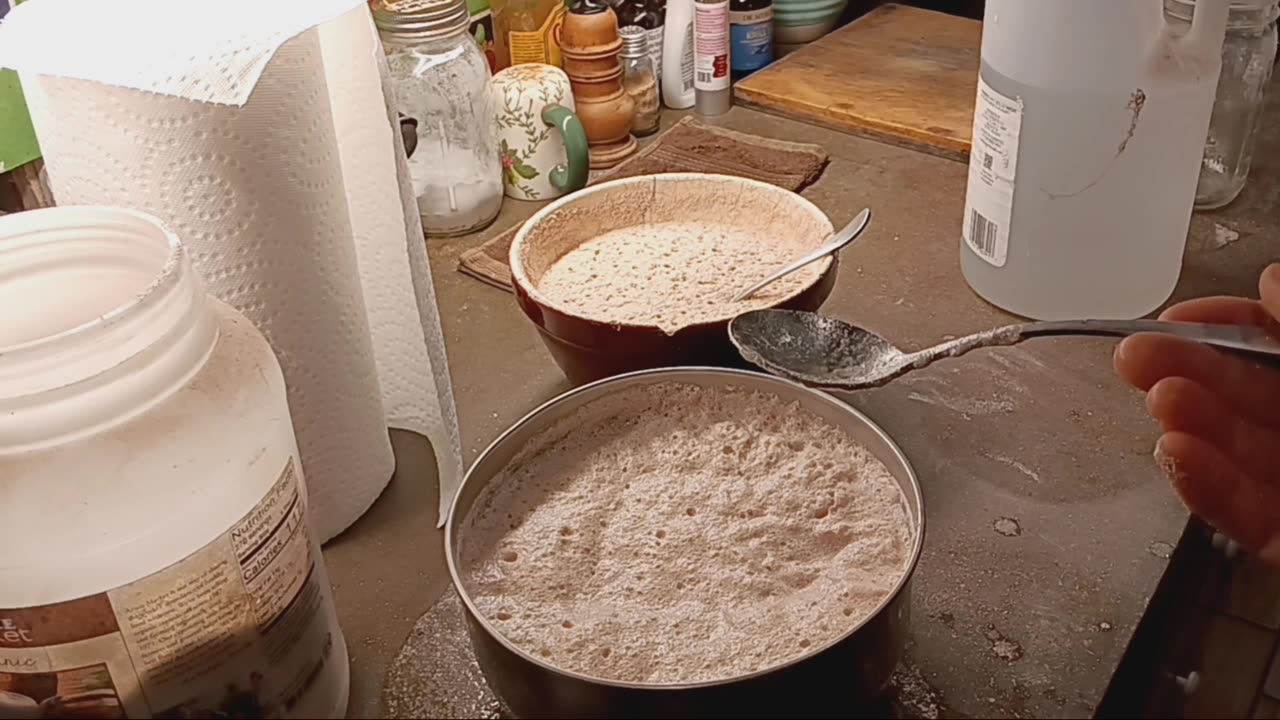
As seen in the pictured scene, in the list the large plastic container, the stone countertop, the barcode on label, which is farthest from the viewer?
the barcode on label

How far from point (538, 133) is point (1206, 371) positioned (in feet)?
1.71

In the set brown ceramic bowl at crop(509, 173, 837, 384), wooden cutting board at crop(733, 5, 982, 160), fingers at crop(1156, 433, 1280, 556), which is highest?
brown ceramic bowl at crop(509, 173, 837, 384)

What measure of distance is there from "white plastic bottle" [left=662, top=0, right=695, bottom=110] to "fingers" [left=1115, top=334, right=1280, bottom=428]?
58 centimetres

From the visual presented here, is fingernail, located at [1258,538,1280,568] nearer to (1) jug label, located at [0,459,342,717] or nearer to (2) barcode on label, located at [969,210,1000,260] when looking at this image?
(2) barcode on label, located at [969,210,1000,260]

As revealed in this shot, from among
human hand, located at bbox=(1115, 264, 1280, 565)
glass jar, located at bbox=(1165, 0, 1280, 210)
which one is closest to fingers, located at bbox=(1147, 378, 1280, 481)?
human hand, located at bbox=(1115, 264, 1280, 565)

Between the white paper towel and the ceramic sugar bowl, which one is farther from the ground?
the white paper towel

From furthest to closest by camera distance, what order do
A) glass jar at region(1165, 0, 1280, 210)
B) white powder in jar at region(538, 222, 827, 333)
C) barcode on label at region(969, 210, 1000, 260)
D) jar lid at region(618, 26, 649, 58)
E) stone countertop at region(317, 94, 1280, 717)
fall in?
jar lid at region(618, 26, 649, 58), glass jar at region(1165, 0, 1280, 210), barcode on label at region(969, 210, 1000, 260), white powder in jar at region(538, 222, 827, 333), stone countertop at region(317, 94, 1280, 717)

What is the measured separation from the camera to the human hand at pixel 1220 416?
584 millimetres

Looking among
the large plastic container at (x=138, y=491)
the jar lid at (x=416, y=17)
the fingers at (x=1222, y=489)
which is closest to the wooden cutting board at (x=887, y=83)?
the jar lid at (x=416, y=17)

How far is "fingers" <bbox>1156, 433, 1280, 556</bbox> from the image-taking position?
0.58 metres

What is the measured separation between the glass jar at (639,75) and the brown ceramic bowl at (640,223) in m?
0.29

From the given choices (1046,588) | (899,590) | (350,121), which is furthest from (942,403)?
(350,121)

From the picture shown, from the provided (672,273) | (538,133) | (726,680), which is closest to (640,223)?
(672,273)

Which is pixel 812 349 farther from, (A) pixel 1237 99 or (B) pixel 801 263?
(A) pixel 1237 99
